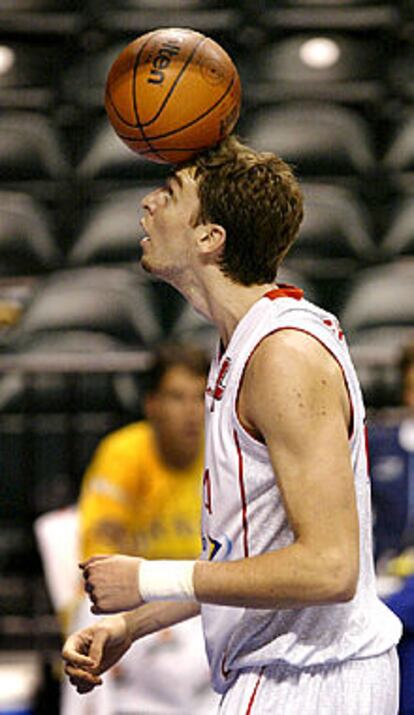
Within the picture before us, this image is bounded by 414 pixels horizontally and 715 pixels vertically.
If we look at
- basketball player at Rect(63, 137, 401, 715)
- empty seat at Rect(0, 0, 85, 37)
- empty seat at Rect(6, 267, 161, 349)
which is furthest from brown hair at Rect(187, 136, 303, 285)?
empty seat at Rect(0, 0, 85, 37)

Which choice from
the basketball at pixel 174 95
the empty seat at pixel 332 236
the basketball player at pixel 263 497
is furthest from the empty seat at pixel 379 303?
the basketball player at pixel 263 497

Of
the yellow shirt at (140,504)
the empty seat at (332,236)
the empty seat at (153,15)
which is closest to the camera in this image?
the yellow shirt at (140,504)

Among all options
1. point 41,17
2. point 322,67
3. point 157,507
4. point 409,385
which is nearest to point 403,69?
point 322,67

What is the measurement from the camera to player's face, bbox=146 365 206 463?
5.04 metres

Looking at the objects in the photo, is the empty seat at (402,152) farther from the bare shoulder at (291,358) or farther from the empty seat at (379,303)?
the bare shoulder at (291,358)

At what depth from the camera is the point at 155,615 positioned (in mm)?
2768

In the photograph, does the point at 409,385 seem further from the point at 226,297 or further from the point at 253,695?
the point at 253,695

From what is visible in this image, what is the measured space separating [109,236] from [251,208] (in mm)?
4316

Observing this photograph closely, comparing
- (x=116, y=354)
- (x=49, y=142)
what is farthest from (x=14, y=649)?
(x=49, y=142)

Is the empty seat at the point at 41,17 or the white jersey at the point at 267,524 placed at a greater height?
the white jersey at the point at 267,524

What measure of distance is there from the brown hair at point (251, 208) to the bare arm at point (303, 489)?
285mm

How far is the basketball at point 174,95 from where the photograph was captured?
2705mm

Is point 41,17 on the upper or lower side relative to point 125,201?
upper

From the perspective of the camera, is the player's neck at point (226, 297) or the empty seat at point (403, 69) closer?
the player's neck at point (226, 297)
